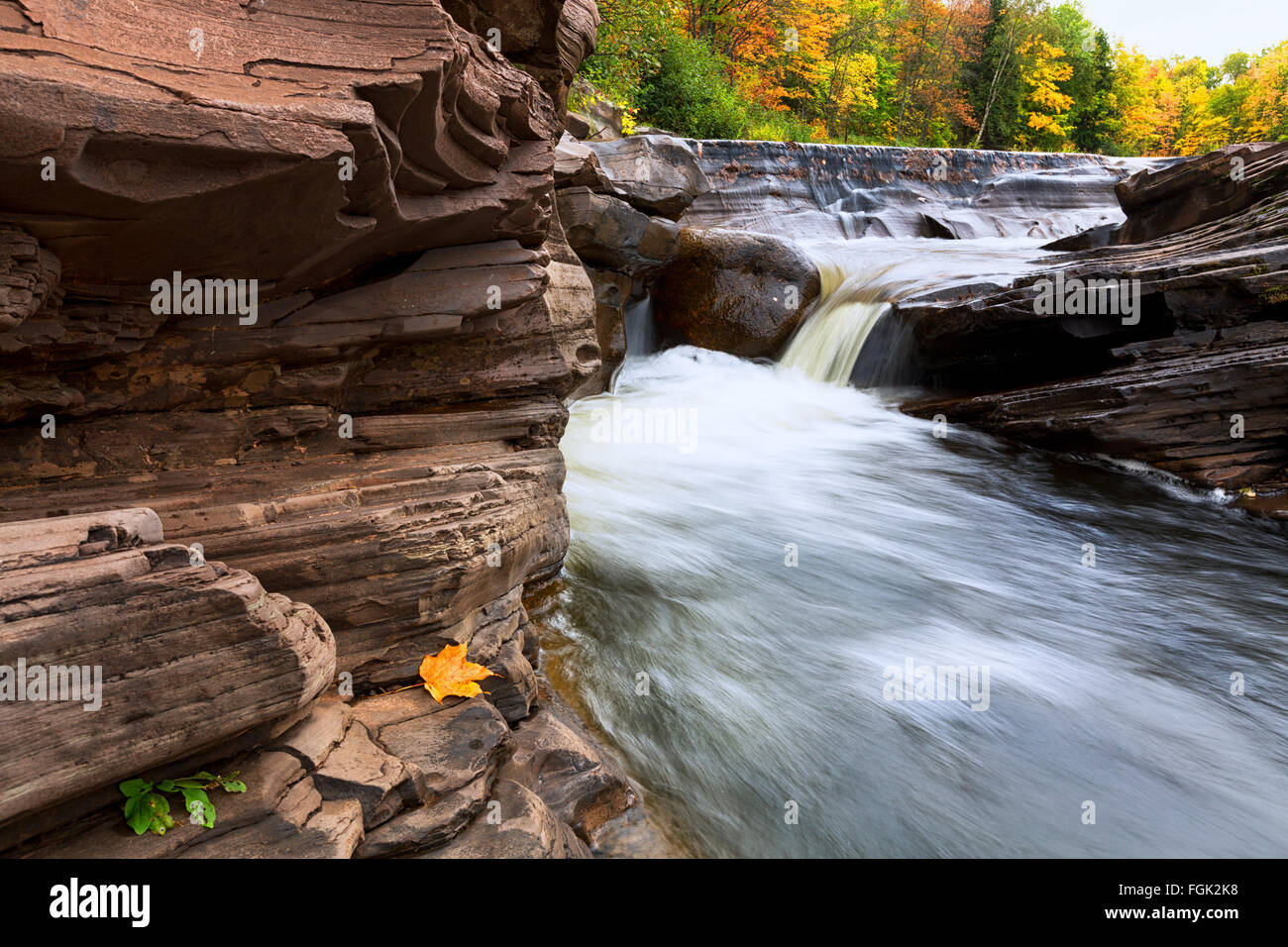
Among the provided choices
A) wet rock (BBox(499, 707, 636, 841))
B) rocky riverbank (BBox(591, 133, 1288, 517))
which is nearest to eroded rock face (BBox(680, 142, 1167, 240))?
rocky riverbank (BBox(591, 133, 1288, 517))

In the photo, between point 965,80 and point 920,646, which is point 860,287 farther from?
point 965,80

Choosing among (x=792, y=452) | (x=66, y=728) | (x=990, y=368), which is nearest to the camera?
(x=66, y=728)

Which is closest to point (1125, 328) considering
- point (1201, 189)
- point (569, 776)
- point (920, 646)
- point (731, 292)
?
point (1201, 189)

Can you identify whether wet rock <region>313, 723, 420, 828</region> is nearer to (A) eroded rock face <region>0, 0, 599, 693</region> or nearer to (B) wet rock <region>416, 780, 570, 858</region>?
(B) wet rock <region>416, 780, 570, 858</region>

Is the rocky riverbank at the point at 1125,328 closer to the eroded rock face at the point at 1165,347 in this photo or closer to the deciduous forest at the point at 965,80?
the eroded rock face at the point at 1165,347

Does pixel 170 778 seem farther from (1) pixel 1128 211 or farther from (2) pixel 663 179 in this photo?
(1) pixel 1128 211

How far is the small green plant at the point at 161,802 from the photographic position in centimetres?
265

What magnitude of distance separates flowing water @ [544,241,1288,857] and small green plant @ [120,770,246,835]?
1979mm

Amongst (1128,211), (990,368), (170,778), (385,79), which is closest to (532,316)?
(385,79)

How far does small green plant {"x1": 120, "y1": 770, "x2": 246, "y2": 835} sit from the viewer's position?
265 cm

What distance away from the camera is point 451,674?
3.96 metres

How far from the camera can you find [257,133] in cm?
310

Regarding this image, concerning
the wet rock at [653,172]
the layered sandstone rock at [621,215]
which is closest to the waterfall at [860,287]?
the layered sandstone rock at [621,215]

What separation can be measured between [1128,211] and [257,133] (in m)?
13.2
